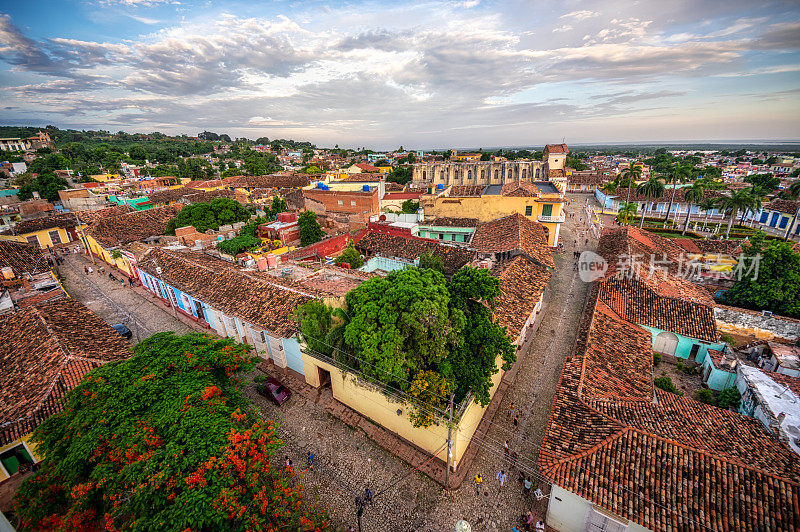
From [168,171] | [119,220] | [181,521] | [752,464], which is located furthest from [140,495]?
[168,171]

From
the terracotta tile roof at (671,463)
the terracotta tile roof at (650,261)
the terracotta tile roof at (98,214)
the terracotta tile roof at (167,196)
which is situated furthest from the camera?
the terracotta tile roof at (167,196)

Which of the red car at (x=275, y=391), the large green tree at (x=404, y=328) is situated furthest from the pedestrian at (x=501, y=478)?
the red car at (x=275, y=391)

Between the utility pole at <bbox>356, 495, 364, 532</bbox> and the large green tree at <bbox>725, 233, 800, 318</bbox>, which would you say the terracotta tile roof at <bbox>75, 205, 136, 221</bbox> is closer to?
the utility pole at <bbox>356, 495, 364, 532</bbox>

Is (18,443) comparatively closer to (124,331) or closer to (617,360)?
(124,331)

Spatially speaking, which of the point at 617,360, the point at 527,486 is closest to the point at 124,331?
the point at 527,486

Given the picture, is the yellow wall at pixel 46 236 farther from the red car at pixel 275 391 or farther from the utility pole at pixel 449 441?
the utility pole at pixel 449 441

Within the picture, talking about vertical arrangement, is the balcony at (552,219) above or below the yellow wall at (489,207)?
below

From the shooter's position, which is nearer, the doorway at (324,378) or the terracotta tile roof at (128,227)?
the doorway at (324,378)
